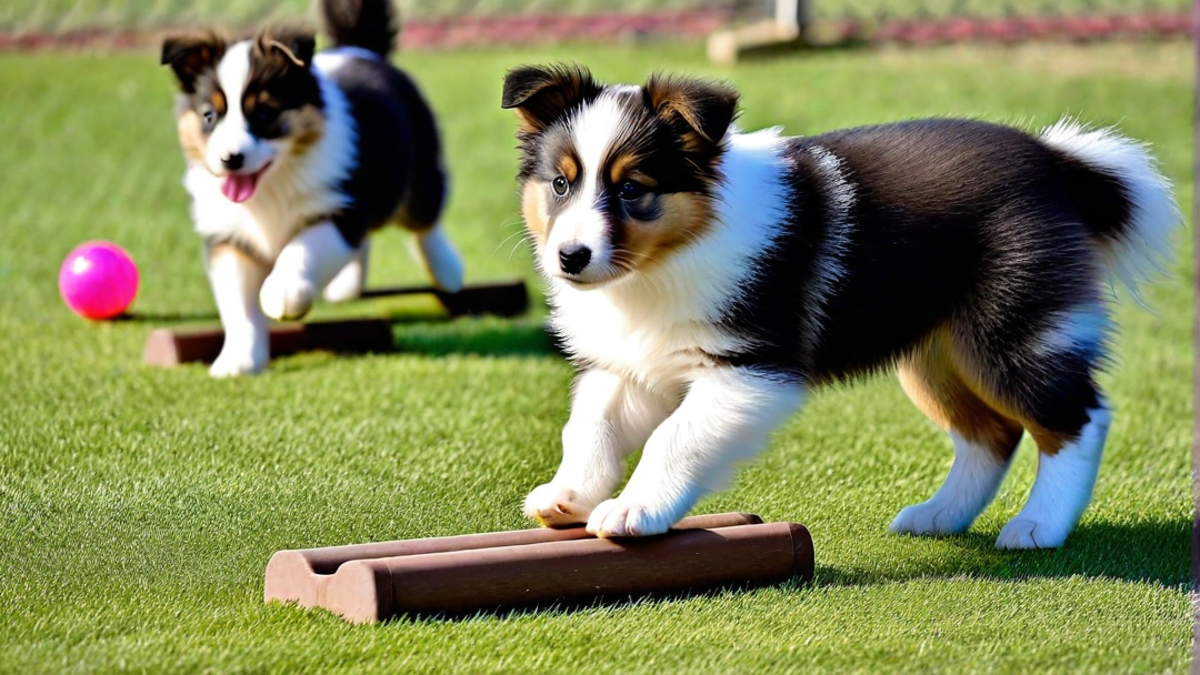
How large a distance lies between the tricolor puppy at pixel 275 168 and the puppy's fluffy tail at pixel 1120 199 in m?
2.89

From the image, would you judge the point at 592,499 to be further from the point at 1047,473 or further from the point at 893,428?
the point at 893,428

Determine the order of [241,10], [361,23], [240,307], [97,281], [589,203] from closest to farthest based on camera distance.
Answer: [589,203]
[240,307]
[97,281]
[361,23]
[241,10]

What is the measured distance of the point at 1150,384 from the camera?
6.23 meters

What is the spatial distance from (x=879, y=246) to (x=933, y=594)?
893 millimetres

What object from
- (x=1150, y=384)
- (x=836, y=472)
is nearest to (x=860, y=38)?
(x=1150, y=384)

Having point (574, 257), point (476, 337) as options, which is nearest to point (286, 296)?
point (476, 337)

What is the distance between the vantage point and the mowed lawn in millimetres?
3123

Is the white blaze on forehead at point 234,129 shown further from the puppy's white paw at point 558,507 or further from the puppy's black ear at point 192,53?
the puppy's white paw at point 558,507

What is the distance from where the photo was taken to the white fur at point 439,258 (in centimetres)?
730

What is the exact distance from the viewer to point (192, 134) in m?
6.06

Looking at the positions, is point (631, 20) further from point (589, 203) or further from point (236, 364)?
point (589, 203)

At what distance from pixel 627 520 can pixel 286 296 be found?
2.64 metres

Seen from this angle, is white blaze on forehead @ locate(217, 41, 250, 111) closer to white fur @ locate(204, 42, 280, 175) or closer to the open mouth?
white fur @ locate(204, 42, 280, 175)

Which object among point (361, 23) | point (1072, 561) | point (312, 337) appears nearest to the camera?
point (1072, 561)
